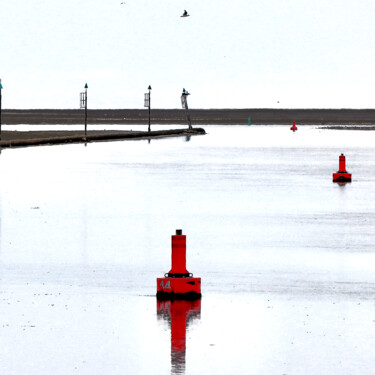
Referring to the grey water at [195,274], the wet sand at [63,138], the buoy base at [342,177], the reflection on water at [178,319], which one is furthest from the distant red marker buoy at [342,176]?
the wet sand at [63,138]

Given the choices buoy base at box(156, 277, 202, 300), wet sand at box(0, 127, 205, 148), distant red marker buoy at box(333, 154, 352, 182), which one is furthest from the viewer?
wet sand at box(0, 127, 205, 148)

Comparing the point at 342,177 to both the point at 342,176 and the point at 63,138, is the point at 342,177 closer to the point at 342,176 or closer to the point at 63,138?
the point at 342,176

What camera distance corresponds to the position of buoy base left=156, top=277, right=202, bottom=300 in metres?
13.8

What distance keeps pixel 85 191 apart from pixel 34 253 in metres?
13.6

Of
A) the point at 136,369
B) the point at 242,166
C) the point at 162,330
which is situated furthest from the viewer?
A: the point at 242,166

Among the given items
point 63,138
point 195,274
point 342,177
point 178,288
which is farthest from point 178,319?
point 63,138

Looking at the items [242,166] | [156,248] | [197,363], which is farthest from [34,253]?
[242,166]

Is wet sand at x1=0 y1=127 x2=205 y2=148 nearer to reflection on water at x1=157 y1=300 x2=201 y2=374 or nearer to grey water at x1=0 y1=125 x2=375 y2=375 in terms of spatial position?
grey water at x1=0 y1=125 x2=375 y2=375

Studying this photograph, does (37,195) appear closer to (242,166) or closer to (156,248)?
(156,248)

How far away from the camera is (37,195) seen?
1187 inches

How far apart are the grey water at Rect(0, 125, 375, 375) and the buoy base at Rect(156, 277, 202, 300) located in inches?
7.3

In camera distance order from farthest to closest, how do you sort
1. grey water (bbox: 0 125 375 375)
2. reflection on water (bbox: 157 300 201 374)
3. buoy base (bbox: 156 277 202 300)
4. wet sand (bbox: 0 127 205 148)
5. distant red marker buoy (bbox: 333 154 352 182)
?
1. wet sand (bbox: 0 127 205 148)
2. distant red marker buoy (bbox: 333 154 352 182)
3. buoy base (bbox: 156 277 202 300)
4. grey water (bbox: 0 125 375 375)
5. reflection on water (bbox: 157 300 201 374)

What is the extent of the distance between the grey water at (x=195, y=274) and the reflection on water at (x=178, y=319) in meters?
0.02

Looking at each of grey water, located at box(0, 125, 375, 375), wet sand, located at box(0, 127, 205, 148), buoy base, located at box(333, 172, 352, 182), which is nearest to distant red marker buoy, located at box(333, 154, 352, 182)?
buoy base, located at box(333, 172, 352, 182)
